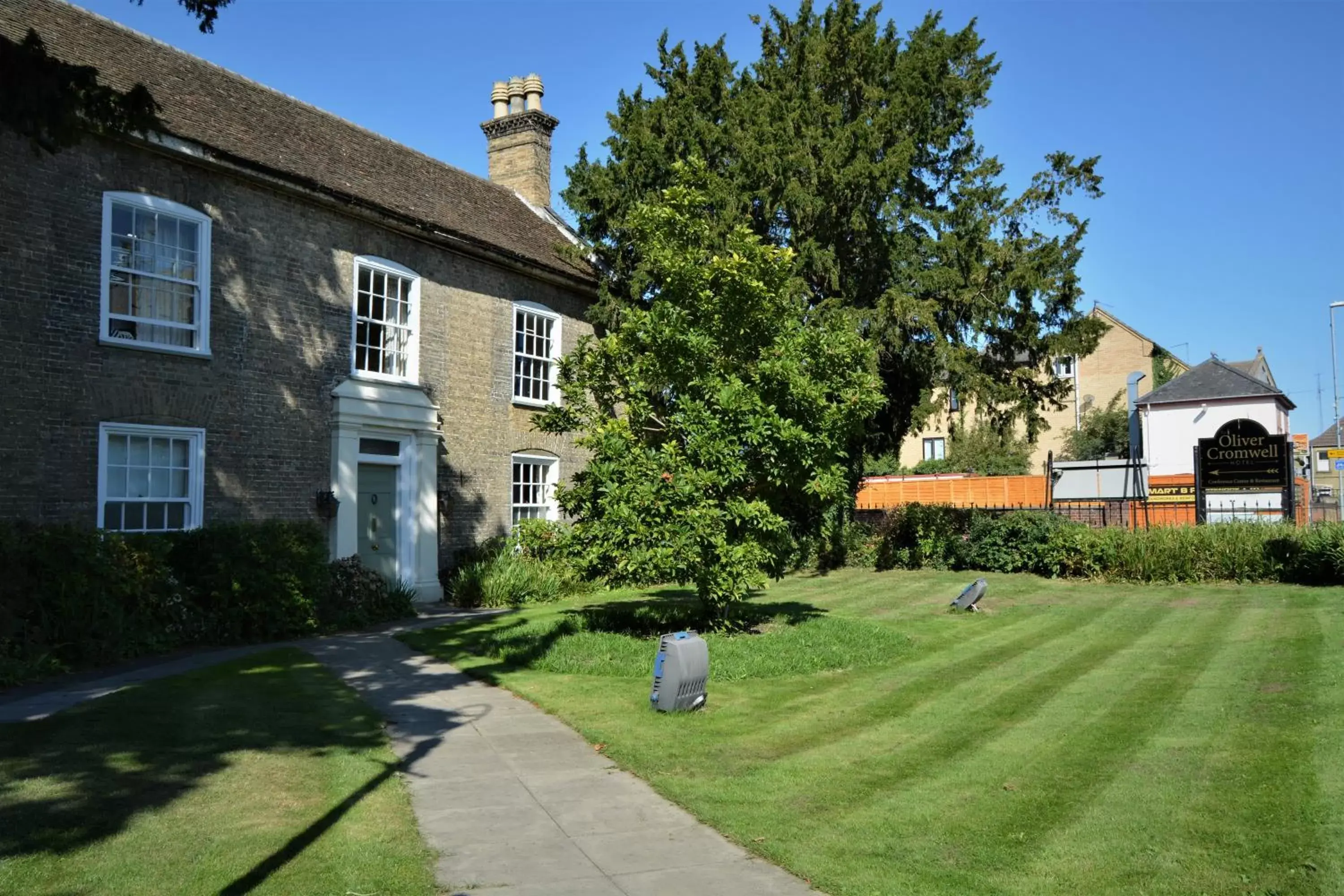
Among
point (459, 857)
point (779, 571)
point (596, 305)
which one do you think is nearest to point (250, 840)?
point (459, 857)

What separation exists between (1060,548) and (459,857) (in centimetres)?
1741

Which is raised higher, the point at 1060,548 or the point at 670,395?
the point at 670,395

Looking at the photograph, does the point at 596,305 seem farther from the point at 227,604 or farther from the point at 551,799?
the point at 551,799

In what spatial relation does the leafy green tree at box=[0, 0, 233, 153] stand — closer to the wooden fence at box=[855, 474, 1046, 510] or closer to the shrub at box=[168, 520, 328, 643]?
the shrub at box=[168, 520, 328, 643]

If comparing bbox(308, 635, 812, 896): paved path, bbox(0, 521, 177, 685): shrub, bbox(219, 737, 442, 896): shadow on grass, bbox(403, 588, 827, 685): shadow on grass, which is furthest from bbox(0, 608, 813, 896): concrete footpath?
bbox(403, 588, 827, 685): shadow on grass

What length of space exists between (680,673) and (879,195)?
13.9m

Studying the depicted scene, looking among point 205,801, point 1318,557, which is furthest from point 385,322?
point 1318,557

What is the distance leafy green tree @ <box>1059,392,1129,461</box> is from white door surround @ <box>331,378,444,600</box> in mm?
36637

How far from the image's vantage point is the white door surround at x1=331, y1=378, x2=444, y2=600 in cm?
1546

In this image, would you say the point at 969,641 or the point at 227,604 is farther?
the point at 969,641

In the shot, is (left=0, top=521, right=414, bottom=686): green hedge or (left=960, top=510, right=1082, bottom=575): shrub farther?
(left=960, top=510, right=1082, bottom=575): shrub

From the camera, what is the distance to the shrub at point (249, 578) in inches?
471

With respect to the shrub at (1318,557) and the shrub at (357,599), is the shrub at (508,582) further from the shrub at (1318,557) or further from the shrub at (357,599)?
the shrub at (1318,557)

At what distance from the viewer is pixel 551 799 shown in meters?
6.28
